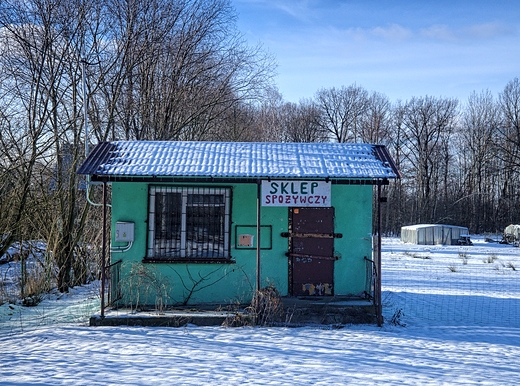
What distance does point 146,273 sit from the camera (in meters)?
10.3

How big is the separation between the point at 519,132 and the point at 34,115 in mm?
46533

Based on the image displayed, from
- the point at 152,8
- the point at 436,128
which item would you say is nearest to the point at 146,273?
the point at 152,8

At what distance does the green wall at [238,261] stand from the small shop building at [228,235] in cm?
2

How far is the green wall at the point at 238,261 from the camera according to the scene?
34.1 feet

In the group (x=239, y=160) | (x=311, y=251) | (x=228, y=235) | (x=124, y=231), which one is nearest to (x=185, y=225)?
(x=228, y=235)

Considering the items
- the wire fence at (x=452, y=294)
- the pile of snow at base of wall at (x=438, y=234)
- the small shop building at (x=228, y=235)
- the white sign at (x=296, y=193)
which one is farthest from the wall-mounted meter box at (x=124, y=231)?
the pile of snow at base of wall at (x=438, y=234)

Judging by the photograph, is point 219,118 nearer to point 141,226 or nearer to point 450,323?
point 141,226

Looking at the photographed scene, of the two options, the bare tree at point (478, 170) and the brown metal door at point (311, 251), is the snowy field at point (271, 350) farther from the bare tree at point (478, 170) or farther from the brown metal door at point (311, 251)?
the bare tree at point (478, 170)

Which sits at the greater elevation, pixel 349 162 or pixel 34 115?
pixel 34 115

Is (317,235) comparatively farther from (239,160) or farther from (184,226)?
(184,226)

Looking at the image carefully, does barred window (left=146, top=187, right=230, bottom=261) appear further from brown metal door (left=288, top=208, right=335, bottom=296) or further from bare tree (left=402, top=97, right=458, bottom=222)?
bare tree (left=402, top=97, right=458, bottom=222)

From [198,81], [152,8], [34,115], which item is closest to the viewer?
[34,115]

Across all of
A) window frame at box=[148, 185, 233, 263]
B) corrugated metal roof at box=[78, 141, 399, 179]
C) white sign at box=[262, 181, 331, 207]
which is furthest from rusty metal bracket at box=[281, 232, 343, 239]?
corrugated metal roof at box=[78, 141, 399, 179]

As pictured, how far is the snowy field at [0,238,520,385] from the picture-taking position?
661 cm
